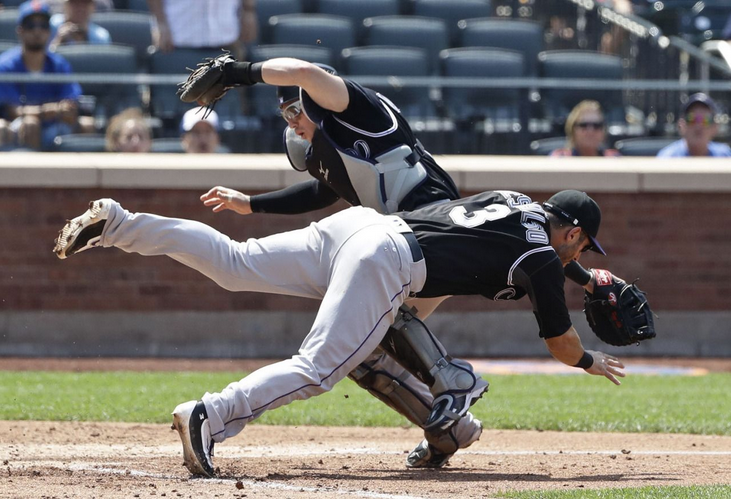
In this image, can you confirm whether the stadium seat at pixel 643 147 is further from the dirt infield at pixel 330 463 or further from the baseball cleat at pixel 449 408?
the baseball cleat at pixel 449 408

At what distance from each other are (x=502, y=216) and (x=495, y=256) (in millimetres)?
196

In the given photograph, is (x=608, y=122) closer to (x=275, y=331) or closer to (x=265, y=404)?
(x=275, y=331)

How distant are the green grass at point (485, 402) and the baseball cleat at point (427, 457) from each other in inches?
60.9

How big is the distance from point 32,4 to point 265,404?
7825mm

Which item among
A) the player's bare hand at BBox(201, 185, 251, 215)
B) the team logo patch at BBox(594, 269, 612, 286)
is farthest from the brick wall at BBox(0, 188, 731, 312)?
the team logo patch at BBox(594, 269, 612, 286)

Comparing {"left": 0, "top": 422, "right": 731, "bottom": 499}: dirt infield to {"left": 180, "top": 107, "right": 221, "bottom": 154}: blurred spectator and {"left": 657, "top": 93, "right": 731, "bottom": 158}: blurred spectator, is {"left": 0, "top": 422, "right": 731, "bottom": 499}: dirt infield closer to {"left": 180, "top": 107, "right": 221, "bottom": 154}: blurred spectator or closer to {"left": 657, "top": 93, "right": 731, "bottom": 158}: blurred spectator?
{"left": 180, "top": 107, "right": 221, "bottom": 154}: blurred spectator

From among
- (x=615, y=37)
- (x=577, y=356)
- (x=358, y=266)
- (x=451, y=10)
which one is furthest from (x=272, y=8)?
(x=577, y=356)

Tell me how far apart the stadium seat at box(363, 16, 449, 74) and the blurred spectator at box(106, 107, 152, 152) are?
3.31 metres

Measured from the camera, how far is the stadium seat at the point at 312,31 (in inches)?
482

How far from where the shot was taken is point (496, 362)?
9.99 metres

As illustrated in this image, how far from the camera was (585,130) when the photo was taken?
413 inches

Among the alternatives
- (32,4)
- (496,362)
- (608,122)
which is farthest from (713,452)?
(32,4)

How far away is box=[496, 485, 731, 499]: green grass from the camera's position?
4359 millimetres

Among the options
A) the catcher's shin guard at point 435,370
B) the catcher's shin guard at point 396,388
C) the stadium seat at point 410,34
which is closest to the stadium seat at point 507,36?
the stadium seat at point 410,34
